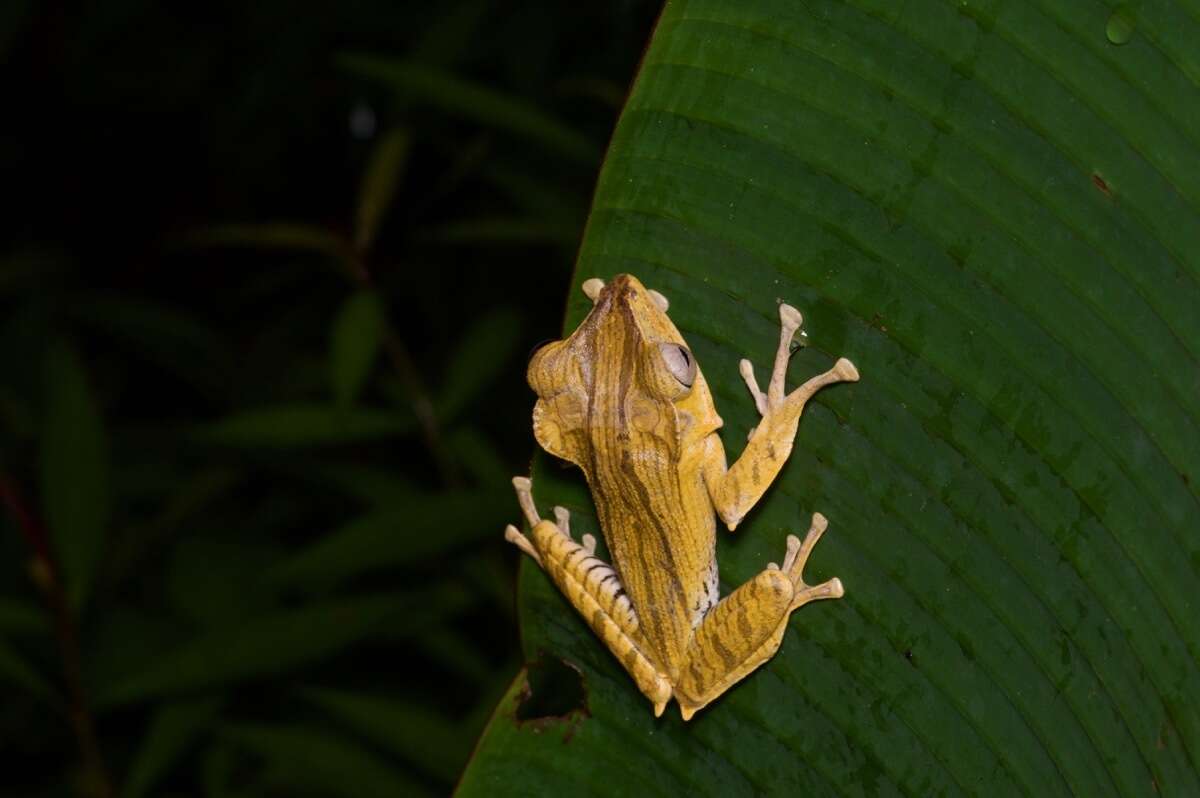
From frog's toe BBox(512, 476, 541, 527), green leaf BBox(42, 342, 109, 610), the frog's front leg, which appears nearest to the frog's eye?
the frog's front leg

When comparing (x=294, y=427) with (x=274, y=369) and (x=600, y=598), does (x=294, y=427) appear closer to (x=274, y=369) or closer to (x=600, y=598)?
(x=274, y=369)

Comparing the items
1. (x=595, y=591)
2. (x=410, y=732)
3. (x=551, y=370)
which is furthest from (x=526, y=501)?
(x=410, y=732)

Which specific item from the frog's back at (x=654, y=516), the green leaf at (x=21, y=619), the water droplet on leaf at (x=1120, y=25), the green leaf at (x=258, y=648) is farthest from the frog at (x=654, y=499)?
the green leaf at (x=21, y=619)

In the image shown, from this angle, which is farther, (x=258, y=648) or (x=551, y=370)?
(x=258, y=648)

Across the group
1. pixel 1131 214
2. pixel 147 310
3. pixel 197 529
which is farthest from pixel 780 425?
pixel 147 310

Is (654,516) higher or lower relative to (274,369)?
lower

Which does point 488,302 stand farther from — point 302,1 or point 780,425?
point 780,425

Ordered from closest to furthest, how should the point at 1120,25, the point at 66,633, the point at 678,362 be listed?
the point at 1120,25
the point at 678,362
the point at 66,633
